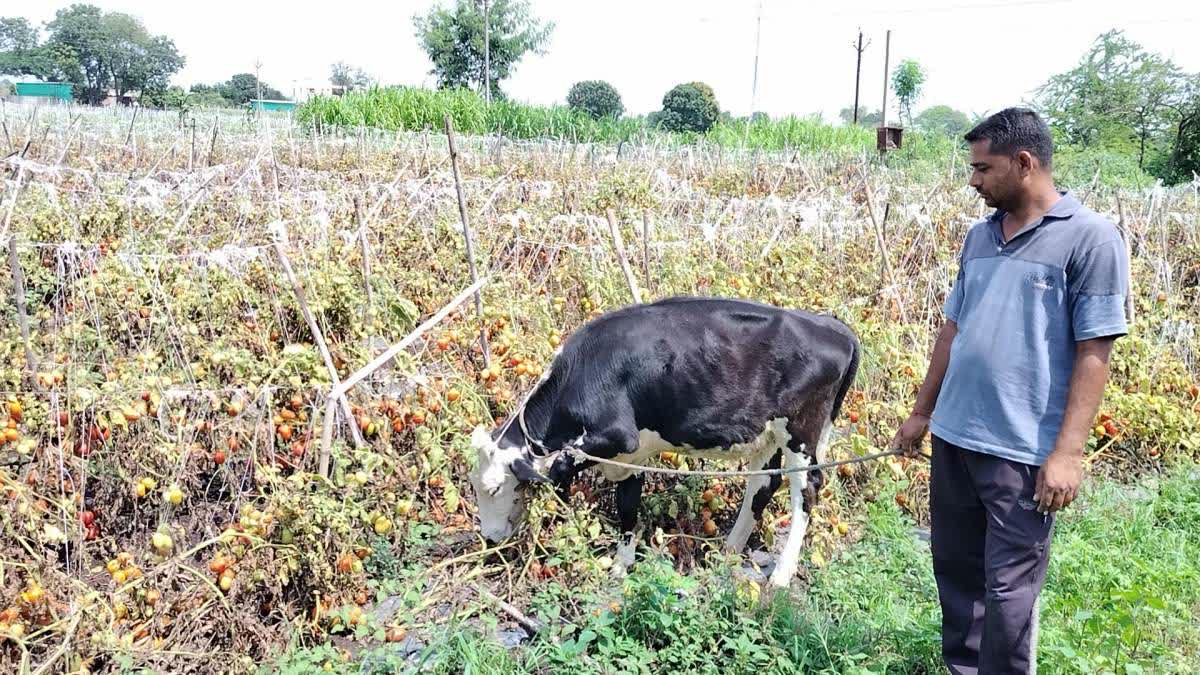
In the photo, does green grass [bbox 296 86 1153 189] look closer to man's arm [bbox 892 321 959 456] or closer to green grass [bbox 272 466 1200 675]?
green grass [bbox 272 466 1200 675]

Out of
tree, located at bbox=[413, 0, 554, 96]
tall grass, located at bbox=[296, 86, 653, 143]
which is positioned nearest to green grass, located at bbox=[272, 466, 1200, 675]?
tall grass, located at bbox=[296, 86, 653, 143]

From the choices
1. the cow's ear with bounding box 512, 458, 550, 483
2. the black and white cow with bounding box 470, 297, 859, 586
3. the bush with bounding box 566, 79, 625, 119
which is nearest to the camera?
the cow's ear with bounding box 512, 458, 550, 483

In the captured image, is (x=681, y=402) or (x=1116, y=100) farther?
(x=1116, y=100)

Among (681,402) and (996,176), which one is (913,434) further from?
(681,402)

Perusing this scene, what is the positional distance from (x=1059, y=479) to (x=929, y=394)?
650mm

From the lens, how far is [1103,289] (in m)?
2.27

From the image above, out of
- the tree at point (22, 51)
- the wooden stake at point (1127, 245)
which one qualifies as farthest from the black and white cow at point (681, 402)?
the tree at point (22, 51)

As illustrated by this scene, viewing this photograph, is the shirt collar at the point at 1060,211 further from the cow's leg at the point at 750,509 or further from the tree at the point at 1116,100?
the tree at the point at 1116,100

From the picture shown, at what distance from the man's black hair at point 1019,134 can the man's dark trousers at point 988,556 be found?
0.84m

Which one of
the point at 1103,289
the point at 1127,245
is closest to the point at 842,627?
the point at 1103,289

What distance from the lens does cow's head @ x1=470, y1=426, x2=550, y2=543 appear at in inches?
144

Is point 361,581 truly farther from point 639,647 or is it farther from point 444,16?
point 444,16

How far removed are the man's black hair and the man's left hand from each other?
2.57 feet

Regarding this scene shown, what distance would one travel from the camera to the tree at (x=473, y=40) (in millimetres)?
48625
